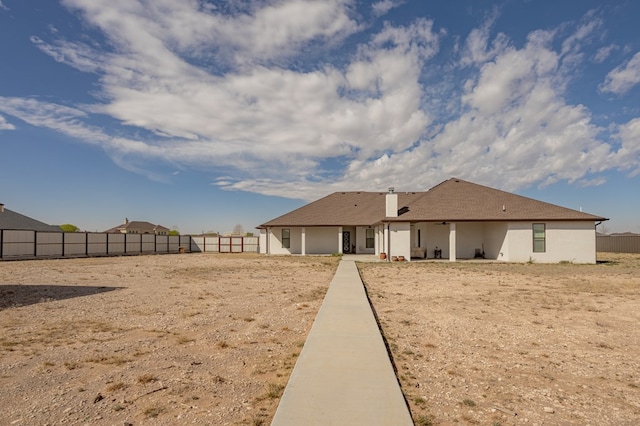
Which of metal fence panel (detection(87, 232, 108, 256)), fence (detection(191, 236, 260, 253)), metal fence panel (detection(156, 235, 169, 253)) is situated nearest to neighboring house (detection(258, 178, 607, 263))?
fence (detection(191, 236, 260, 253))

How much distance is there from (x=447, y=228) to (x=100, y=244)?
32.2 metres

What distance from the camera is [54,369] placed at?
5.45 meters

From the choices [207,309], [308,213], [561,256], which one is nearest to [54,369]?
[207,309]

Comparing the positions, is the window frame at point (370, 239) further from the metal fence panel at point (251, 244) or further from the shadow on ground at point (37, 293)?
the shadow on ground at point (37, 293)

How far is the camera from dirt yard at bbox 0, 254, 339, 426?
167 inches

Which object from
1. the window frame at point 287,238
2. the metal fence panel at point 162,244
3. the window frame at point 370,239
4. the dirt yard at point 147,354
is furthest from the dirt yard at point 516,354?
the metal fence panel at point 162,244

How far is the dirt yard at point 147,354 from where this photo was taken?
4.23 meters

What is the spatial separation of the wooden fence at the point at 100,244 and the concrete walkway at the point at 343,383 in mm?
32244

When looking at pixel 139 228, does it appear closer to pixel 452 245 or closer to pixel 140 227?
pixel 140 227

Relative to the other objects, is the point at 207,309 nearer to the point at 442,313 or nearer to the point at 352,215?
the point at 442,313

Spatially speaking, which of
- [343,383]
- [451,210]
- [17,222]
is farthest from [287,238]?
[17,222]

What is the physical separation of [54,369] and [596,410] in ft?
23.9

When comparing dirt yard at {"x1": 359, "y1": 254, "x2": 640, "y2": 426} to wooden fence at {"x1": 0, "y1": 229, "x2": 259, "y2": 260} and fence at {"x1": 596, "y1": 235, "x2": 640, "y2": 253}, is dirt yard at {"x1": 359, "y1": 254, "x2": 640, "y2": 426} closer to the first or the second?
wooden fence at {"x1": 0, "y1": 229, "x2": 259, "y2": 260}

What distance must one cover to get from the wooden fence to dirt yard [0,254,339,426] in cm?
2117
